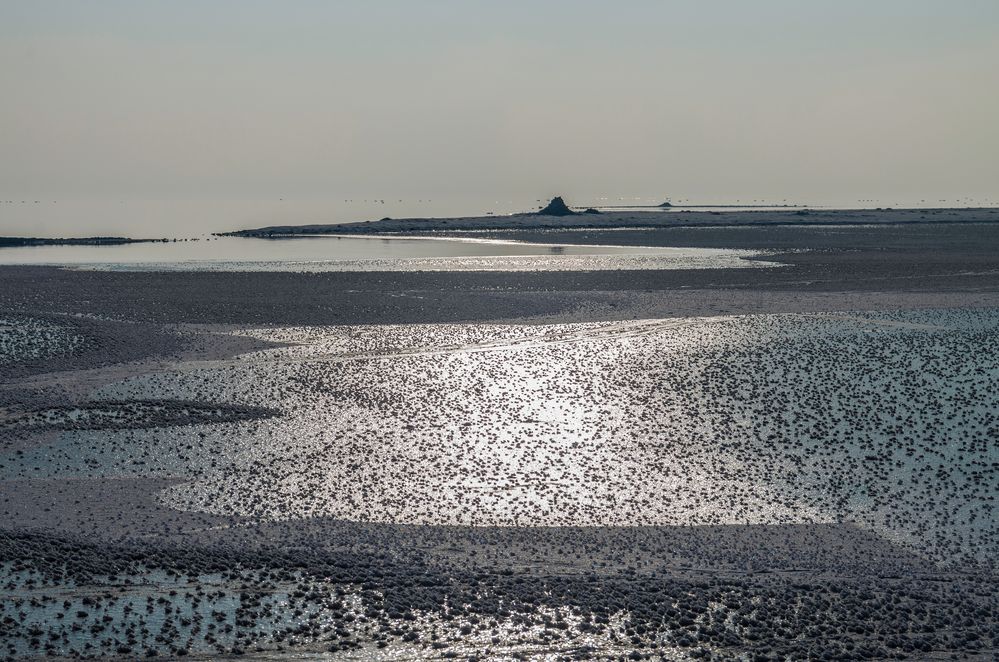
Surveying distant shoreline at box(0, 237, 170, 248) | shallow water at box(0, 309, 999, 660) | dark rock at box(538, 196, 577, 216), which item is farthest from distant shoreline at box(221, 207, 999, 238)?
shallow water at box(0, 309, 999, 660)

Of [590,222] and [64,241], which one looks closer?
[64,241]

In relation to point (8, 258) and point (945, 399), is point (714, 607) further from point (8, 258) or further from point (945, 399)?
point (8, 258)

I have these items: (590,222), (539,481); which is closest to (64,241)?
(590,222)

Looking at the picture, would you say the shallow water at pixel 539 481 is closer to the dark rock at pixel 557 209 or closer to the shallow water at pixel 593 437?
the shallow water at pixel 593 437

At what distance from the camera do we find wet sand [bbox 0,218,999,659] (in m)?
13.4

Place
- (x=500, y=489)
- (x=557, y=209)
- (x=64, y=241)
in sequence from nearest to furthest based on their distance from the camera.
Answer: (x=500, y=489)
(x=64, y=241)
(x=557, y=209)

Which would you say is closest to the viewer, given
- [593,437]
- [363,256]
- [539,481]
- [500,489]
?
[500,489]

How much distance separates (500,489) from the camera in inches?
761

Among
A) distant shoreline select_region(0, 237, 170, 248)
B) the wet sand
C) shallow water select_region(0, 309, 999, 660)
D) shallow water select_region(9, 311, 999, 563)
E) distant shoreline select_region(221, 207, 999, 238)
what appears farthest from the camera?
distant shoreline select_region(221, 207, 999, 238)

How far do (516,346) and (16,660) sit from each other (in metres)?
24.8

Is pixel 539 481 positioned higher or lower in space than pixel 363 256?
lower

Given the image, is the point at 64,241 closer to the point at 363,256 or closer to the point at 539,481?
the point at 363,256

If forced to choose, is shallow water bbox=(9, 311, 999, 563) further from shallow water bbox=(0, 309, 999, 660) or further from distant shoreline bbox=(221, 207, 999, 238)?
distant shoreline bbox=(221, 207, 999, 238)

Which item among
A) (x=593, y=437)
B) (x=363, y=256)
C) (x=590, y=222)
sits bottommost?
(x=593, y=437)
